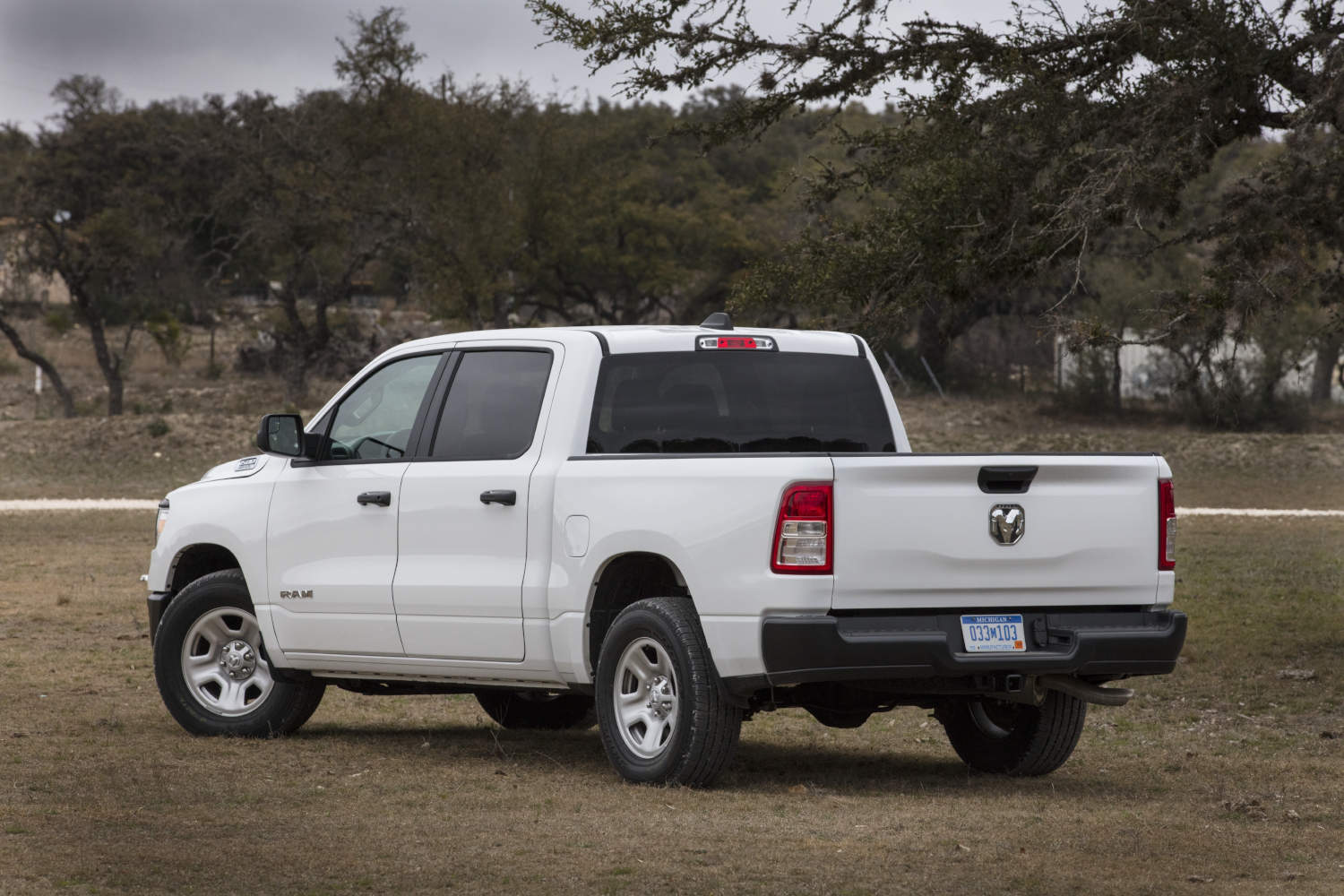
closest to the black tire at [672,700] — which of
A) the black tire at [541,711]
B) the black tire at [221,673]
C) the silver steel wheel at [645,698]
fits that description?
the silver steel wheel at [645,698]

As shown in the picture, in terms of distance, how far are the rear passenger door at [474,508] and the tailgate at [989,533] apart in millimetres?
1664

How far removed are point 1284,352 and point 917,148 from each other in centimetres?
3164

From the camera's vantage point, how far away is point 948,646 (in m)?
7.48

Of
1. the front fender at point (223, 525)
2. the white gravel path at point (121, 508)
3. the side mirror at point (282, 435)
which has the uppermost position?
the side mirror at point (282, 435)

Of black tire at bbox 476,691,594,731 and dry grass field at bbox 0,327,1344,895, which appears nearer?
dry grass field at bbox 0,327,1344,895

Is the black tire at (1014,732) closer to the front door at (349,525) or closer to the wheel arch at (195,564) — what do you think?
the front door at (349,525)

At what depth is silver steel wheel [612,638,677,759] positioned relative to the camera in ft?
25.9

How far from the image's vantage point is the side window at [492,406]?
855cm

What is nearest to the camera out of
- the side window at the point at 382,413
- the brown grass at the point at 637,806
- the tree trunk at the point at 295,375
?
the brown grass at the point at 637,806

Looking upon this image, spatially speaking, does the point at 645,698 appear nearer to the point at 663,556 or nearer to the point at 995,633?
the point at 663,556

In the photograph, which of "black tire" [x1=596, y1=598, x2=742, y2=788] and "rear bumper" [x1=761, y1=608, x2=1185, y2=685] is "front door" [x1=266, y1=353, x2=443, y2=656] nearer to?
"black tire" [x1=596, y1=598, x2=742, y2=788]

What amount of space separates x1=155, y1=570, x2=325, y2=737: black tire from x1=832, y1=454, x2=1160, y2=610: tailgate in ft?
11.3

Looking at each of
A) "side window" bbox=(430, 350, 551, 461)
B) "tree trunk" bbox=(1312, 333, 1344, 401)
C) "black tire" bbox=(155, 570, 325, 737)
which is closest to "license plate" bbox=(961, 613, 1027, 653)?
"side window" bbox=(430, 350, 551, 461)

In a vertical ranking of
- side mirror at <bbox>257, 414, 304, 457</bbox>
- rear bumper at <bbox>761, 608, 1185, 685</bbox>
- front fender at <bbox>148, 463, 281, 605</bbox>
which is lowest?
rear bumper at <bbox>761, 608, 1185, 685</bbox>
